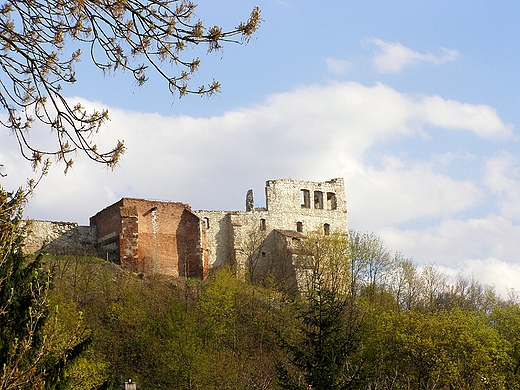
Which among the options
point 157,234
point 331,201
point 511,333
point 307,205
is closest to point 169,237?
point 157,234

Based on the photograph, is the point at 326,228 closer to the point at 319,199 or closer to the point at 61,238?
the point at 319,199

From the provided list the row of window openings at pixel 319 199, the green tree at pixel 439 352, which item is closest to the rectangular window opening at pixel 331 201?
the row of window openings at pixel 319 199

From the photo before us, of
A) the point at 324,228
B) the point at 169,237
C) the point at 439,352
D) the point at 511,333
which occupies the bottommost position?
the point at 439,352

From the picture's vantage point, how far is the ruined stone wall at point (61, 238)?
38.8 metres

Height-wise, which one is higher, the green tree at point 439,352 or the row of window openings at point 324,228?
the row of window openings at point 324,228

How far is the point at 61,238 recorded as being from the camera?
3944 cm

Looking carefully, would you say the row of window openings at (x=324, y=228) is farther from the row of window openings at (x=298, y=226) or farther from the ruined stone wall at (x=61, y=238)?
the ruined stone wall at (x=61, y=238)

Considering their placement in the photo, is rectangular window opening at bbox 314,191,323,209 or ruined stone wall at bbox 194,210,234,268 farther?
rectangular window opening at bbox 314,191,323,209

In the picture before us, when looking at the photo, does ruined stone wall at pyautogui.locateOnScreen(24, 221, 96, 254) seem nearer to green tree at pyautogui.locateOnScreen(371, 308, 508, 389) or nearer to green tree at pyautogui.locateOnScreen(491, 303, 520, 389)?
green tree at pyautogui.locateOnScreen(371, 308, 508, 389)

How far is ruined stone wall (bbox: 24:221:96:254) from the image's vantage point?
127 feet

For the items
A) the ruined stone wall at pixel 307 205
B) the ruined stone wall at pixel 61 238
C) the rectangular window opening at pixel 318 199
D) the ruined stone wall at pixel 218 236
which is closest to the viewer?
the ruined stone wall at pixel 61 238

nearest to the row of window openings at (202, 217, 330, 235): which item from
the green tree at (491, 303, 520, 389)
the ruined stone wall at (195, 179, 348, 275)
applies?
the ruined stone wall at (195, 179, 348, 275)

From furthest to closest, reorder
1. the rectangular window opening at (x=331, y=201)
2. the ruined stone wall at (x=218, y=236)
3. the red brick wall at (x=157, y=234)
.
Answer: the rectangular window opening at (x=331, y=201) → the ruined stone wall at (x=218, y=236) → the red brick wall at (x=157, y=234)

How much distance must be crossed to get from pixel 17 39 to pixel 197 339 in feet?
83.8
